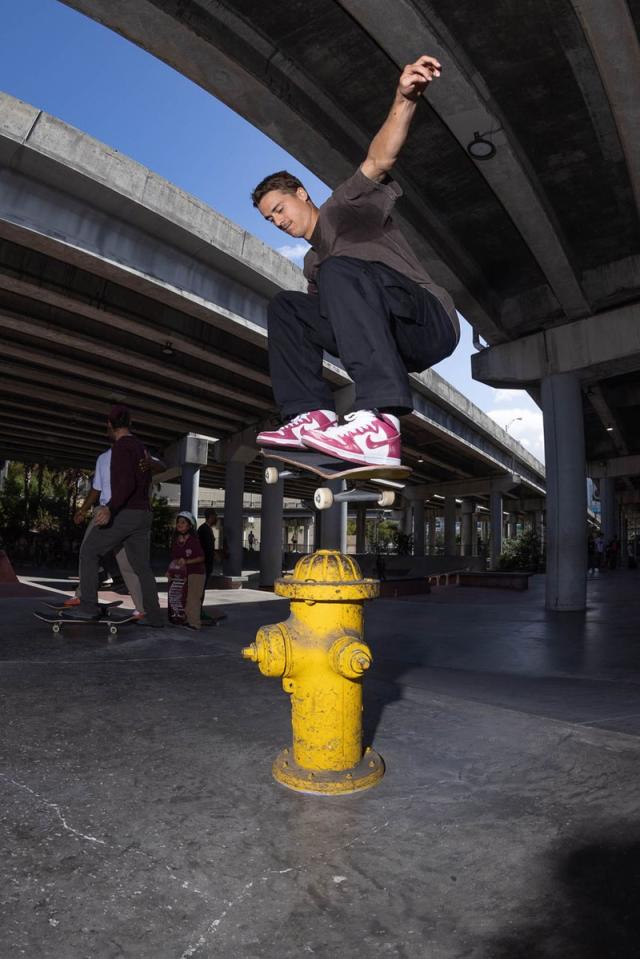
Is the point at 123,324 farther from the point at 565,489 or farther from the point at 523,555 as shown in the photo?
the point at 523,555

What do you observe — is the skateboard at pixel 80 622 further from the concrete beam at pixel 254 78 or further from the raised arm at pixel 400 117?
the concrete beam at pixel 254 78

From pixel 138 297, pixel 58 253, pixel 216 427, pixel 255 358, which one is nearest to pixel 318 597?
pixel 58 253

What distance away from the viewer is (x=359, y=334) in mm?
2297

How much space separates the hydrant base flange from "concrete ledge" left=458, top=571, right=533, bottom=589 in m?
17.3

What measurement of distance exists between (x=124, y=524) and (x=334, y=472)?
3574mm

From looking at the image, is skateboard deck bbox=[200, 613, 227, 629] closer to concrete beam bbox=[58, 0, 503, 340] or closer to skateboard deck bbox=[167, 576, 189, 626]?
skateboard deck bbox=[167, 576, 189, 626]

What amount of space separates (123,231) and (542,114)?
26.2 feet

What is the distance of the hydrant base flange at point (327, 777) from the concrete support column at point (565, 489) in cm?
1108

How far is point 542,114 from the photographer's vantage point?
7.87 m

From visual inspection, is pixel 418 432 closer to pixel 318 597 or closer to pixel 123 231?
pixel 123 231

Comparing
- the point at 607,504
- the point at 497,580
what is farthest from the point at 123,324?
the point at 607,504

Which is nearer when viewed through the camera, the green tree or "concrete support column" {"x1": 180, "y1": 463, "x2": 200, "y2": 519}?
"concrete support column" {"x1": 180, "y1": 463, "x2": 200, "y2": 519}

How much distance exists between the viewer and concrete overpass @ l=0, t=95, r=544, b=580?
34.2 feet

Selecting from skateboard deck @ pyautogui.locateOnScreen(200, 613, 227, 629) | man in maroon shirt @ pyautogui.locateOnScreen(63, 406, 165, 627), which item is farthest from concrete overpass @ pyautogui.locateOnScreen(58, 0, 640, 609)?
skateboard deck @ pyautogui.locateOnScreen(200, 613, 227, 629)
